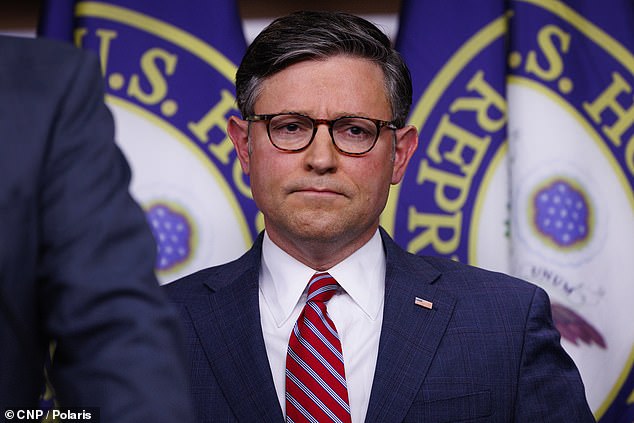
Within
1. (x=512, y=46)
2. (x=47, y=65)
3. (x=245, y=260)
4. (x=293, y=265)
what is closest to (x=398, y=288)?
(x=293, y=265)

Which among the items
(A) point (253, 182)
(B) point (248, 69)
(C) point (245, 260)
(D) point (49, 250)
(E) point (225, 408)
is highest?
(D) point (49, 250)

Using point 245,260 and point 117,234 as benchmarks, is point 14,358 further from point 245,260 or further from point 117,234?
point 245,260

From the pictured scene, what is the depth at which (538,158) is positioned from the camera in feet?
7.59

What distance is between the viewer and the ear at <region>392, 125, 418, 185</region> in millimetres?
1938

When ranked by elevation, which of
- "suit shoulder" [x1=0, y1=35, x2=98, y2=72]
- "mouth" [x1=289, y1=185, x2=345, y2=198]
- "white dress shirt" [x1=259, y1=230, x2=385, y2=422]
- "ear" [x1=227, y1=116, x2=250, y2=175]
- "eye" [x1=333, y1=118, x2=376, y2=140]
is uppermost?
"suit shoulder" [x1=0, y1=35, x2=98, y2=72]

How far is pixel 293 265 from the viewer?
184cm

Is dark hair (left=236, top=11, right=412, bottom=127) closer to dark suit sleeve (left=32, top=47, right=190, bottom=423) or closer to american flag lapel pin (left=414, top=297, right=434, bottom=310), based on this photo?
american flag lapel pin (left=414, top=297, right=434, bottom=310)

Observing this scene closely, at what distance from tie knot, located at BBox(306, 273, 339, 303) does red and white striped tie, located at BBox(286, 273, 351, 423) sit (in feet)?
0.10

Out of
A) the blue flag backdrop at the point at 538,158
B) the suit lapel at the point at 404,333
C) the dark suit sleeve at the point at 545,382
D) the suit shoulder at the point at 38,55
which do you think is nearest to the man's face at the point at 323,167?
the suit lapel at the point at 404,333

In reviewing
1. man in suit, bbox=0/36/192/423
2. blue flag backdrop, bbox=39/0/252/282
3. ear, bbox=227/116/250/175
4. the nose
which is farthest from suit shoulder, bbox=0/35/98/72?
blue flag backdrop, bbox=39/0/252/282

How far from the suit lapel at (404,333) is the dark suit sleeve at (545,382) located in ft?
0.55

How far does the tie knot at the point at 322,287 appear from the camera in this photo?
1.81 meters

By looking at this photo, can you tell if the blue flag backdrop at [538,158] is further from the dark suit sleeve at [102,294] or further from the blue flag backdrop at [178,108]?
the dark suit sleeve at [102,294]

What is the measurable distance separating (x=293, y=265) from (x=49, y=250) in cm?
109
